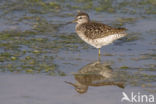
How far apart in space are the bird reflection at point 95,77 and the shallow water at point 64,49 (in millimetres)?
121

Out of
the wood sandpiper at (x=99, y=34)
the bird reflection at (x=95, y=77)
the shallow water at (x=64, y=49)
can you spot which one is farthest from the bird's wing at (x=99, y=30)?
the bird reflection at (x=95, y=77)

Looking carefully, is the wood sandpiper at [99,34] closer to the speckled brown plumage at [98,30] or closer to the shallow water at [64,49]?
the speckled brown plumage at [98,30]

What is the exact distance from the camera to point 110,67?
33.2 ft

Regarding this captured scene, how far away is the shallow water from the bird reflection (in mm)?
121

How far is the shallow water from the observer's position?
8.79m

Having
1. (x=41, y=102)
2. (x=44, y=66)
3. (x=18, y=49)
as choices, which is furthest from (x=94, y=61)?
(x=41, y=102)

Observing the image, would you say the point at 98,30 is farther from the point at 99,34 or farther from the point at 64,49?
the point at 64,49

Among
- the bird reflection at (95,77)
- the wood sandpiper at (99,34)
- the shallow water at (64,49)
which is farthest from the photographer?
the wood sandpiper at (99,34)

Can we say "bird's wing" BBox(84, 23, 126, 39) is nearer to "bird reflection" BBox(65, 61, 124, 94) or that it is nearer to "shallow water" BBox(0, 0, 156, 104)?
"shallow water" BBox(0, 0, 156, 104)

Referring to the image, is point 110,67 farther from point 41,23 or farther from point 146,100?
point 41,23

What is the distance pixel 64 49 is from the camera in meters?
11.2

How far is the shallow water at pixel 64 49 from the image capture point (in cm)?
879

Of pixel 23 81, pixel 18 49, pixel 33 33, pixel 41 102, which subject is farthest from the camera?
pixel 33 33

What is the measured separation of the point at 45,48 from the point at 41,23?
209cm
